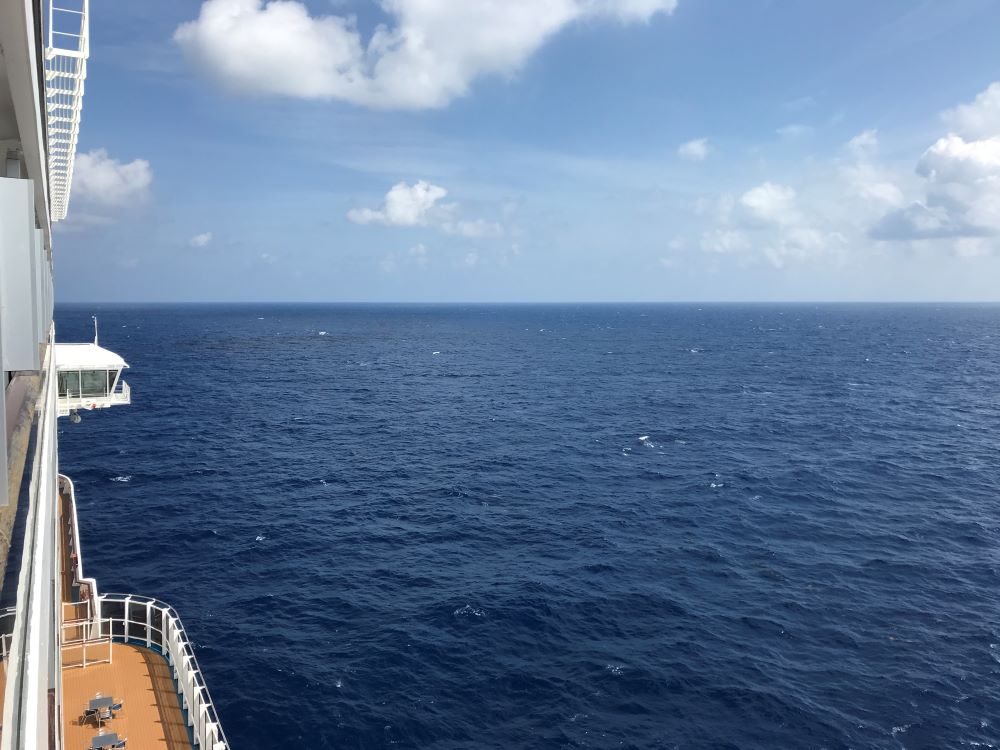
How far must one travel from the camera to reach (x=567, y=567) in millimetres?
46812

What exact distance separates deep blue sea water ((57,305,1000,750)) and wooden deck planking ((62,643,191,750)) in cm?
729

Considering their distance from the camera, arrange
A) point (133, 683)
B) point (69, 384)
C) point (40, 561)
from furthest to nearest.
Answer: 1. point (69, 384)
2. point (133, 683)
3. point (40, 561)

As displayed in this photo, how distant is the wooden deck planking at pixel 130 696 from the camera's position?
2119cm

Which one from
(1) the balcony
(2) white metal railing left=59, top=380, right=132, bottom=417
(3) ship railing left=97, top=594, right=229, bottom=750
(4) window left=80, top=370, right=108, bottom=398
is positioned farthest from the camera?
(4) window left=80, top=370, right=108, bottom=398

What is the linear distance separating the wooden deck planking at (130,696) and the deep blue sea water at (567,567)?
7.29m

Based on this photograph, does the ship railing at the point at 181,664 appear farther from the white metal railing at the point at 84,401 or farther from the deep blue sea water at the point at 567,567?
the white metal railing at the point at 84,401

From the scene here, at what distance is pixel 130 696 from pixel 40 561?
69.0ft

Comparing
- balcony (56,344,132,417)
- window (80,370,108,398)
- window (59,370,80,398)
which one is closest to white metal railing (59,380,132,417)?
balcony (56,344,132,417)

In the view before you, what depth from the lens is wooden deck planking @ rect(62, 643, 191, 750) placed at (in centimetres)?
2119

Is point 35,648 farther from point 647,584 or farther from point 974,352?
point 974,352

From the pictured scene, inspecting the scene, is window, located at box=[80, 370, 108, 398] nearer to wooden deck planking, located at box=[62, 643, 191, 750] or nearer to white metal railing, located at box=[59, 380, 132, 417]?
white metal railing, located at box=[59, 380, 132, 417]

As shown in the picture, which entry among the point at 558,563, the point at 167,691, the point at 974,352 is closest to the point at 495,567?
the point at 558,563

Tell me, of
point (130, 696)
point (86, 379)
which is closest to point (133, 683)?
point (130, 696)

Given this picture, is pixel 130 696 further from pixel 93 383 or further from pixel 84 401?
pixel 93 383
